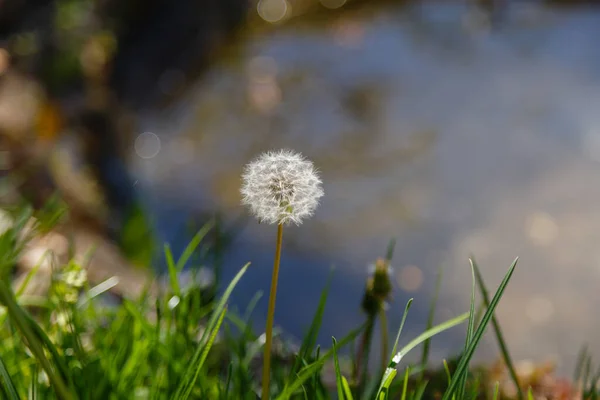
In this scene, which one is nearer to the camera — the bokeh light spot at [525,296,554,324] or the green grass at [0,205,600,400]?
the green grass at [0,205,600,400]

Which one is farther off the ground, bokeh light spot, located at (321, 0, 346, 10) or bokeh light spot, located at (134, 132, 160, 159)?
bokeh light spot, located at (321, 0, 346, 10)

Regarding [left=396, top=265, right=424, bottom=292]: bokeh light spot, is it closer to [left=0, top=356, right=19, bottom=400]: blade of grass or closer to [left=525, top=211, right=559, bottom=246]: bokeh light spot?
[left=525, top=211, right=559, bottom=246]: bokeh light spot

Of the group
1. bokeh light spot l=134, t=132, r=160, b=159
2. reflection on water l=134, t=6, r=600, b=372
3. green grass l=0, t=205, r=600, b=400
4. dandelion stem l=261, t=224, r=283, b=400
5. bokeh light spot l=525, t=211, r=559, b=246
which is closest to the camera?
dandelion stem l=261, t=224, r=283, b=400

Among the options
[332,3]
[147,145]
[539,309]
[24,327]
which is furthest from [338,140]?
[24,327]

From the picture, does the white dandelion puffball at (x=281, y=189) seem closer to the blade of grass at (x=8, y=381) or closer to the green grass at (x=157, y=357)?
the green grass at (x=157, y=357)

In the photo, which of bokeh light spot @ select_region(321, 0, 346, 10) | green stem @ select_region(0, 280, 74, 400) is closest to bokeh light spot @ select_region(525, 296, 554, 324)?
green stem @ select_region(0, 280, 74, 400)

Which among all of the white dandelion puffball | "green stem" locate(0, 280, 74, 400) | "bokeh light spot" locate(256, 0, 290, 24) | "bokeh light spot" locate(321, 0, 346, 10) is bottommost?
"green stem" locate(0, 280, 74, 400)
